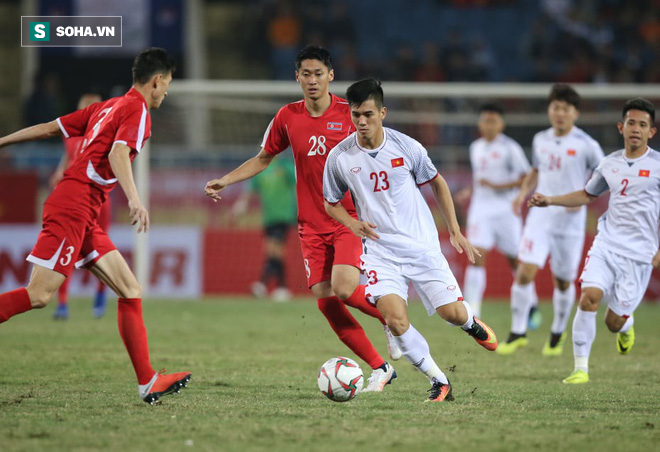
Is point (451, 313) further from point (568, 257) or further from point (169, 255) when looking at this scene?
point (169, 255)

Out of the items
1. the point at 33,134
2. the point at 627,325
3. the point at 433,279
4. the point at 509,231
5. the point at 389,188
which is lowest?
the point at 627,325

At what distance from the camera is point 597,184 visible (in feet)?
26.4

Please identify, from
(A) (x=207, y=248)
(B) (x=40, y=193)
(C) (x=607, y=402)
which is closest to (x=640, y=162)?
(C) (x=607, y=402)

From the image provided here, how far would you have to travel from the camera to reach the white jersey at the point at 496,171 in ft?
39.7

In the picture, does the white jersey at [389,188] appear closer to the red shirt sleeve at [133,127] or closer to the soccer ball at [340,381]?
the soccer ball at [340,381]

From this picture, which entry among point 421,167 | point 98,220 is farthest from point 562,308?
point 98,220

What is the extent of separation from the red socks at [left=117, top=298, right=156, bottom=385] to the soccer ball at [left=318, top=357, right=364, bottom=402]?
118 centimetres

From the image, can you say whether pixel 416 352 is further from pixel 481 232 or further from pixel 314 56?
pixel 481 232

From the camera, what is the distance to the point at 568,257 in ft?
33.3

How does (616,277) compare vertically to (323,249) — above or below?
below

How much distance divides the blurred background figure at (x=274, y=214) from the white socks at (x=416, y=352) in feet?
33.1

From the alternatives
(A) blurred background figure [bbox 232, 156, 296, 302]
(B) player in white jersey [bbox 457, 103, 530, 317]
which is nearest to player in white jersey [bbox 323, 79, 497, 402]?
(B) player in white jersey [bbox 457, 103, 530, 317]

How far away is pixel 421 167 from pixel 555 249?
3995 mm

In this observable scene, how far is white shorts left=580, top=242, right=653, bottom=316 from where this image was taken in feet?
25.7
